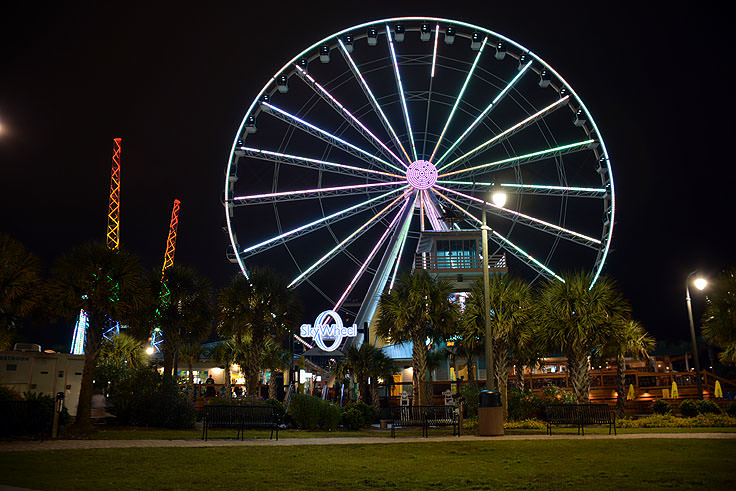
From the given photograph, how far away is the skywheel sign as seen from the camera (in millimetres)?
38375

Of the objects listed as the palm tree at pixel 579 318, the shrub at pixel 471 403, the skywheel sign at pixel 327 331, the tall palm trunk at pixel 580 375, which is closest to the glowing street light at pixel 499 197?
the palm tree at pixel 579 318

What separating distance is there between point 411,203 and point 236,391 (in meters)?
16.1

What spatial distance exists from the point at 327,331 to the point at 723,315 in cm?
2200

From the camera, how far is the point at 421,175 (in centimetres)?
3500

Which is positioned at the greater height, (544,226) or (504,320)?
(544,226)

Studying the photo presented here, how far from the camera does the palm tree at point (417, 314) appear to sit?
84.7 ft

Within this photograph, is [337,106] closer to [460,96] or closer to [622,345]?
[460,96]

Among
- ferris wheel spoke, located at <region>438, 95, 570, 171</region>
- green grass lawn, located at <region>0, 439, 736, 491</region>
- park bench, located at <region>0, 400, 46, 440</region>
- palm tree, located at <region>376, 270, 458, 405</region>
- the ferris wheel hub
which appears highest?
ferris wheel spoke, located at <region>438, 95, 570, 171</region>

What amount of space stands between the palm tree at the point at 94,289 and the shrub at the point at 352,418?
783cm

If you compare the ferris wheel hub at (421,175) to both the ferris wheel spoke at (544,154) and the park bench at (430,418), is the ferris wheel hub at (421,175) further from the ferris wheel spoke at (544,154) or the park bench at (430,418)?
the park bench at (430,418)

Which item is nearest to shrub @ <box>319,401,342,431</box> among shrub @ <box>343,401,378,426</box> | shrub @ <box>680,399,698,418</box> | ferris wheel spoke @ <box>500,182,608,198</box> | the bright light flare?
shrub @ <box>343,401,378,426</box>

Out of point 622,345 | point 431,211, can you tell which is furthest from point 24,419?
point 431,211

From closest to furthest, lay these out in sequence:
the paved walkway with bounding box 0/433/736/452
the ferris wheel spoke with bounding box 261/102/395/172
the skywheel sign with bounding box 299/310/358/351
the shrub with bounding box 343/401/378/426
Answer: the paved walkway with bounding box 0/433/736/452
the shrub with bounding box 343/401/378/426
the ferris wheel spoke with bounding box 261/102/395/172
the skywheel sign with bounding box 299/310/358/351

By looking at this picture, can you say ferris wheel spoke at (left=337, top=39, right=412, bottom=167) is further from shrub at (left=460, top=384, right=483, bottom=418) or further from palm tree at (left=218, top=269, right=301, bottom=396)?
shrub at (left=460, top=384, right=483, bottom=418)
